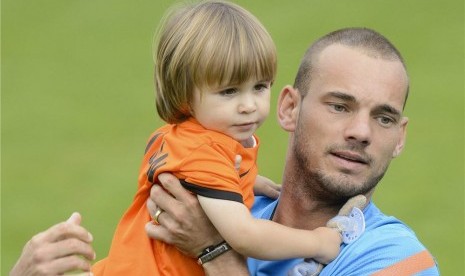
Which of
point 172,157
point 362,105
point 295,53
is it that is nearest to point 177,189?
point 172,157

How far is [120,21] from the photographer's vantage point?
1641 centimetres

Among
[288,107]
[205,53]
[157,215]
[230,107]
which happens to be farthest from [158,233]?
[288,107]

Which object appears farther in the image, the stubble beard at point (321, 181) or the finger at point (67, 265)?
the stubble beard at point (321, 181)

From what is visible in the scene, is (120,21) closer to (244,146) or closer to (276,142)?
(276,142)

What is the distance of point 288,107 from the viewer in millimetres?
6316

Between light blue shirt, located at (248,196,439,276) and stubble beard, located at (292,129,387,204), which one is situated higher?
stubble beard, located at (292,129,387,204)

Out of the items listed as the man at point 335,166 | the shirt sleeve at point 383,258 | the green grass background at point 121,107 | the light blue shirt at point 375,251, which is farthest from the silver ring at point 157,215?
the green grass background at point 121,107

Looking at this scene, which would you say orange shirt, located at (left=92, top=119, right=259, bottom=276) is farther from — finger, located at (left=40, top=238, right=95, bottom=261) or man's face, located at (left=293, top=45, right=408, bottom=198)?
man's face, located at (left=293, top=45, right=408, bottom=198)

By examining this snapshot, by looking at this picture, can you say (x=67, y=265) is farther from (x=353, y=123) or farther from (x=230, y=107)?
(x=353, y=123)

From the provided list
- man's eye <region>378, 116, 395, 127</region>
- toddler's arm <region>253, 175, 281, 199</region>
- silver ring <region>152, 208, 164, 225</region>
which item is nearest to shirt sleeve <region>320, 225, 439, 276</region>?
man's eye <region>378, 116, 395, 127</region>

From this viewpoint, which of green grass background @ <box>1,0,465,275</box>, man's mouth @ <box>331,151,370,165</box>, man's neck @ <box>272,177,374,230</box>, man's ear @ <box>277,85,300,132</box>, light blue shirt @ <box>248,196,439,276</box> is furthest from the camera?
green grass background @ <box>1,0,465,275</box>

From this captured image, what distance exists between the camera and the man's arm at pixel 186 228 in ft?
18.0

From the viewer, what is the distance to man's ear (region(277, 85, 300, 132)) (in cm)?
625

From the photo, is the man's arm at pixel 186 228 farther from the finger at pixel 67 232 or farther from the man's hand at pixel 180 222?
the finger at pixel 67 232
